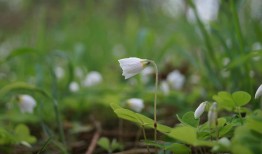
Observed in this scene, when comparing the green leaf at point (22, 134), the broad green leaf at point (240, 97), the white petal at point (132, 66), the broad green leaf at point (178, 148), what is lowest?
the broad green leaf at point (178, 148)

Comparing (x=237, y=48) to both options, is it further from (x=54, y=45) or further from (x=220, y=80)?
(x=54, y=45)

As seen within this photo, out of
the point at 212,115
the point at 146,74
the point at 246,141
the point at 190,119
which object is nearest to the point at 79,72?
the point at 146,74

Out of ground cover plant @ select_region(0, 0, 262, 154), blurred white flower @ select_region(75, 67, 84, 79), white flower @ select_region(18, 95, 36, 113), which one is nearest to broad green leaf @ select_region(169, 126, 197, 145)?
ground cover plant @ select_region(0, 0, 262, 154)

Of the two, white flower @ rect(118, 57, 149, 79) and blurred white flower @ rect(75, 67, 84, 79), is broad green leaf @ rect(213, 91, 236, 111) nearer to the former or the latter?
white flower @ rect(118, 57, 149, 79)

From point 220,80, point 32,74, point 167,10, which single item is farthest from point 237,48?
point 167,10

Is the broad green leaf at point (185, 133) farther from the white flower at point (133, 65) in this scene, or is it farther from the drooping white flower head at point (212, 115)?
the white flower at point (133, 65)

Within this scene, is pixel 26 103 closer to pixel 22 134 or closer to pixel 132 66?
pixel 22 134

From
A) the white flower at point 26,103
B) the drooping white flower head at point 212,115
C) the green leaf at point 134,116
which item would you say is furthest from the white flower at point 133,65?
the white flower at point 26,103

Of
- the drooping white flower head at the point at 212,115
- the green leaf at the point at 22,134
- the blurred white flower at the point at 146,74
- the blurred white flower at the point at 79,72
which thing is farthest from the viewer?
the blurred white flower at the point at 79,72
